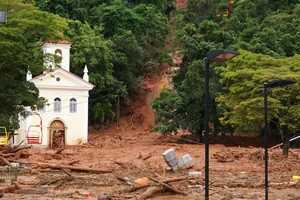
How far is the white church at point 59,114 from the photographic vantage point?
4662 centimetres

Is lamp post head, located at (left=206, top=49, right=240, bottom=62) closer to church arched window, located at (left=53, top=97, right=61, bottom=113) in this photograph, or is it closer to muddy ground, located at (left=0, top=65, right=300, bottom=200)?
muddy ground, located at (left=0, top=65, right=300, bottom=200)

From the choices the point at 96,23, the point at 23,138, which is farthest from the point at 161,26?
the point at 23,138

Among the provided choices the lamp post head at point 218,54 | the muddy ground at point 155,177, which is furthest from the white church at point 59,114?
the lamp post head at point 218,54

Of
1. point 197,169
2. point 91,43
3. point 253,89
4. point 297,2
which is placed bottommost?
point 197,169

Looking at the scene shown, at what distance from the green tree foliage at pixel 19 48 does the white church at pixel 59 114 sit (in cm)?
1891

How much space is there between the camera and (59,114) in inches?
1871

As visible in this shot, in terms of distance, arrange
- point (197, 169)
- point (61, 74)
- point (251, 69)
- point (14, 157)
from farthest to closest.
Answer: point (61, 74)
point (251, 69)
point (14, 157)
point (197, 169)

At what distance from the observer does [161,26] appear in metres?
60.9

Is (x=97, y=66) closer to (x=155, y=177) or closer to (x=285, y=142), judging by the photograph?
(x=285, y=142)

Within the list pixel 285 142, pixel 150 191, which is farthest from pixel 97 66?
pixel 150 191

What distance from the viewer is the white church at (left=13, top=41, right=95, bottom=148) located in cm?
4662

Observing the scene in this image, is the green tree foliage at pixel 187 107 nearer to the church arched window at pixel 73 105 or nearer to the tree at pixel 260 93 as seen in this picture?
→ the church arched window at pixel 73 105

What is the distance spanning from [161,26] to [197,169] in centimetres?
3516

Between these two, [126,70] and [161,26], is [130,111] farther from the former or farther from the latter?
[161,26]
